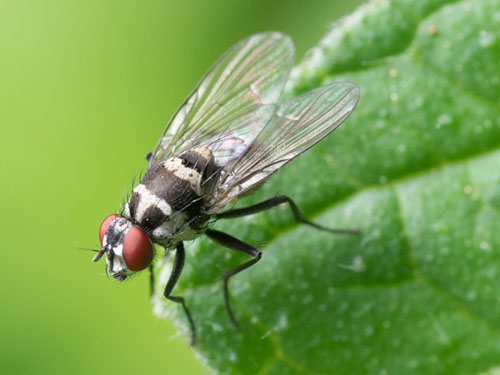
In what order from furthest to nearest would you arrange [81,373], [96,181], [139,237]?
[96,181] → [81,373] → [139,237]

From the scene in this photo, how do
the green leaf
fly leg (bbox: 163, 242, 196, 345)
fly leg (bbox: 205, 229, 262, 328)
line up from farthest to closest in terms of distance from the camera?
fly leg (bbox: 205, 229, 262, 328), fly leg (bbox: 163, 242, 196, 345), the green leaf

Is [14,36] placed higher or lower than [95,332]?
higher

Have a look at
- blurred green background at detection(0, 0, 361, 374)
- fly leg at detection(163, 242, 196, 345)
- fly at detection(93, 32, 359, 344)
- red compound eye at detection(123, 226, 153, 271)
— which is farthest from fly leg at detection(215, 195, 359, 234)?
blurred green background at detection(0, 0, 361, 374)

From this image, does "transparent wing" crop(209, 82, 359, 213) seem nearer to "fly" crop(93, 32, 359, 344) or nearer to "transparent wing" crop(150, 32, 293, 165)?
"fly" crop(93, 32, 359, 344)

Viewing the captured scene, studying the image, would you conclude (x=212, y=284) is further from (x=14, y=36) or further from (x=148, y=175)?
(x=14, y=36)

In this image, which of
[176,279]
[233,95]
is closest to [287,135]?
[233,95]

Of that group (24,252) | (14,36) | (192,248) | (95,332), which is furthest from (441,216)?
(14,36)
